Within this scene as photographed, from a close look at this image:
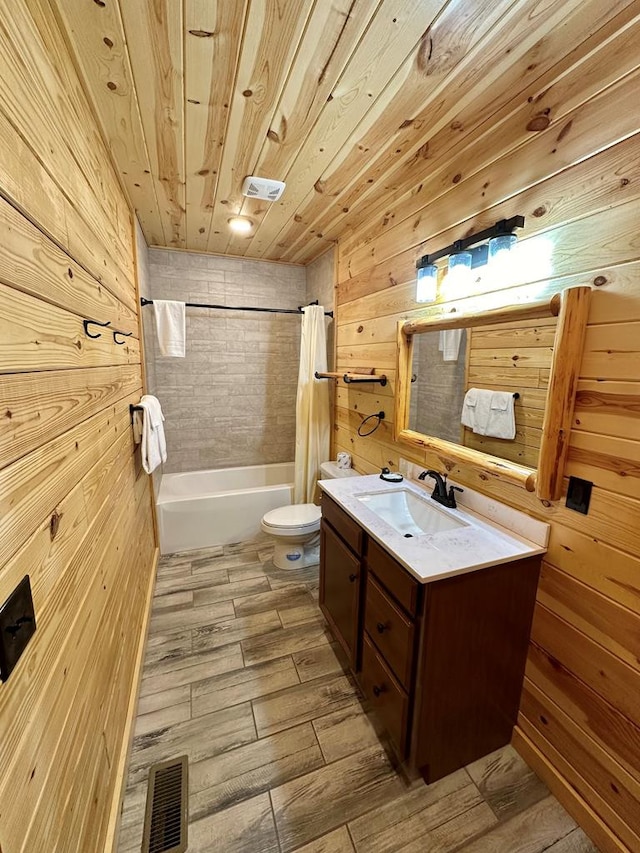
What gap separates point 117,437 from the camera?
4.92ft

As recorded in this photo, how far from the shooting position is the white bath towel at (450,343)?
5.14 ft

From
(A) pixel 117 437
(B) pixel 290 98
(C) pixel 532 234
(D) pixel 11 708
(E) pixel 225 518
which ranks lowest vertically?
(E) pixel 225 518

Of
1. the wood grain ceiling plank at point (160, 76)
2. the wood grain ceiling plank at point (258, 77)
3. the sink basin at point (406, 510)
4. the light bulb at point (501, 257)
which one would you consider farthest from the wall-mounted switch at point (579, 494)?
the wood grain ceiling plank at point (160, 76)

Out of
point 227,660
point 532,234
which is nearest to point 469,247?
point 532,234

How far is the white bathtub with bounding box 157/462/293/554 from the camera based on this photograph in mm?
2703

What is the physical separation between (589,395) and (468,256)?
2.46ft

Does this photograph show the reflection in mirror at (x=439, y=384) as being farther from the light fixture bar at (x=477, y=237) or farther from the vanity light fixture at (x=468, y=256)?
the light fixture bar at (x=477, y=237)

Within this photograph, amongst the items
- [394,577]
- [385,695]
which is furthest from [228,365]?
[385,695]

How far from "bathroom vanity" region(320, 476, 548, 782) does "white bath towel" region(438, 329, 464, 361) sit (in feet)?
2.16

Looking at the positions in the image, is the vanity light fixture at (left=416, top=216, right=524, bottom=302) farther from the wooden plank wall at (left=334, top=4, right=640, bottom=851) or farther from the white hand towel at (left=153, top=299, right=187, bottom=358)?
the white hand towel at (left=153, top=299, right=187, bottom=358)

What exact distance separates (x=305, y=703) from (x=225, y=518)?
5.01ft

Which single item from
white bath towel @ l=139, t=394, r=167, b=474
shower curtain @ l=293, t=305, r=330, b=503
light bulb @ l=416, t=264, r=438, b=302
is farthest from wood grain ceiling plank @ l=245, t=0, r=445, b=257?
white bath towel @ l=139, t=394, r=167, b=474

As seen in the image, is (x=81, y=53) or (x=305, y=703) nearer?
(x=81, y=53)

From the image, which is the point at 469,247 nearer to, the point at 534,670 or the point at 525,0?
the point at 525,0
